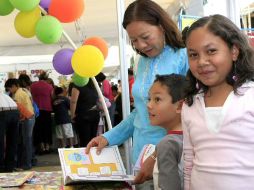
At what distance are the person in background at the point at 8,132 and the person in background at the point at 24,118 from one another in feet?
0.63

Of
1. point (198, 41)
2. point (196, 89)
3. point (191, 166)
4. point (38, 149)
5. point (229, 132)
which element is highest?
point (198, 41)

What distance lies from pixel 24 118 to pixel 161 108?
4.05 metres

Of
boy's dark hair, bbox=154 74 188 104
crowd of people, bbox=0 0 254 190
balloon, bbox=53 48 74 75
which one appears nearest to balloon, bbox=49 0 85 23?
balloon, bbox=53 48 74 75

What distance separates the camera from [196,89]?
1186 millimetres

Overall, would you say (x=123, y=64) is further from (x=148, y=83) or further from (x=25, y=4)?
(x=148, y=83)

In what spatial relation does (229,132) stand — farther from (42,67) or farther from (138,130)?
(42,67)

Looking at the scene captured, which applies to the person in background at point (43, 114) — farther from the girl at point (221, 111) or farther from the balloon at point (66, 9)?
the girl at point (221, 111)

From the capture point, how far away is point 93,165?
1528 mm

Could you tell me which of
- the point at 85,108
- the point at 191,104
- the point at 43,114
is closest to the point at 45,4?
the point at 191,104

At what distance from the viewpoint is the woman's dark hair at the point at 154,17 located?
4.74 feet

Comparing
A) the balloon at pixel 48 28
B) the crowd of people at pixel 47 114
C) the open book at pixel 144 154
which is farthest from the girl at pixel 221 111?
the crowd of people at pixel 47 114

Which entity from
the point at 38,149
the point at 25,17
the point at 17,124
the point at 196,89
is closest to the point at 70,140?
the point at 38,149

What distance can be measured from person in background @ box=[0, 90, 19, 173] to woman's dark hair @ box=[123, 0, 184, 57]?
136 inches

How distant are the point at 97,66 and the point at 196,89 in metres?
1.19
